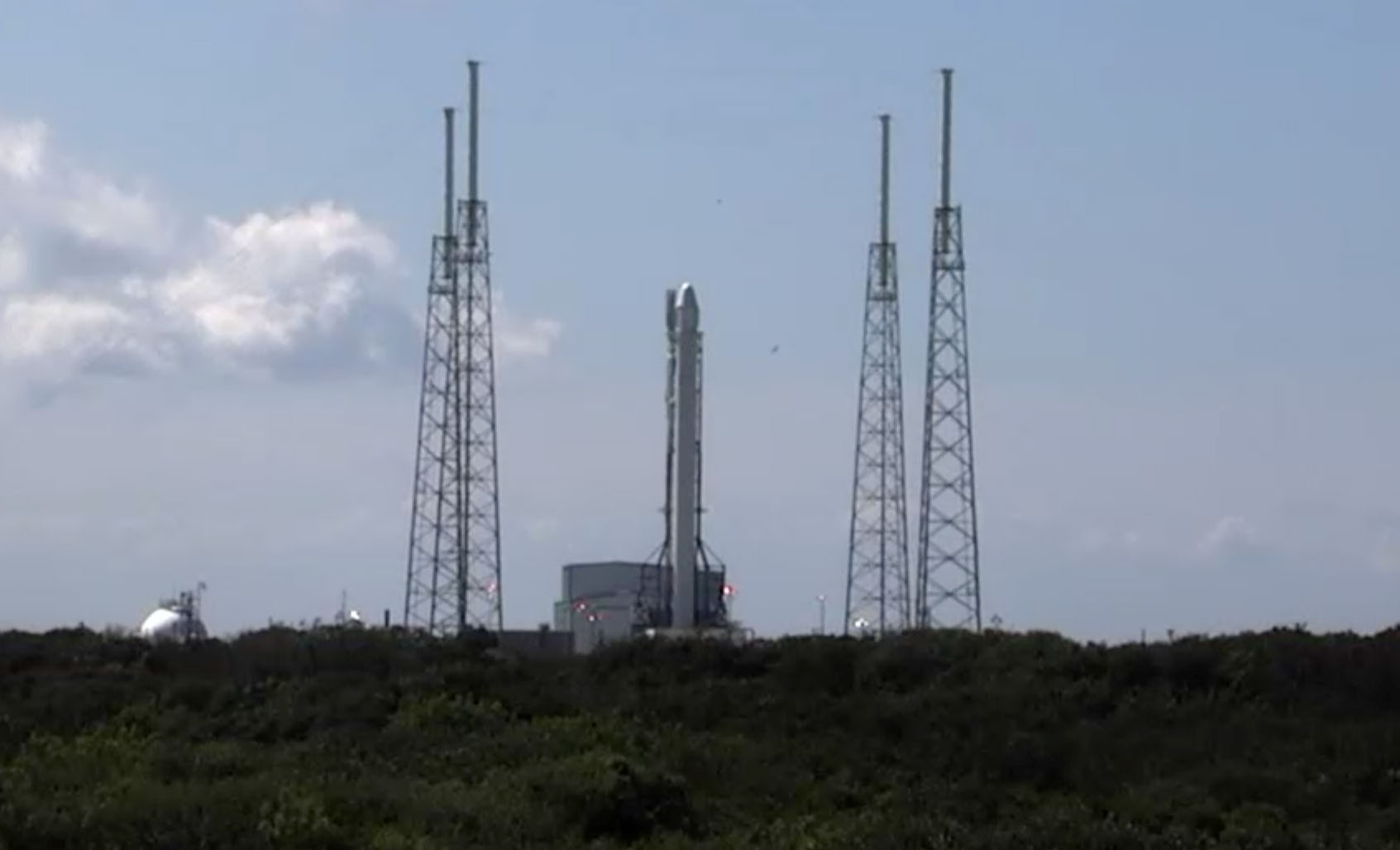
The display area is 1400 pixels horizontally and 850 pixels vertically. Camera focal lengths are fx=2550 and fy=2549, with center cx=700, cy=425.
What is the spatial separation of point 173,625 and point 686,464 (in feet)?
35.3

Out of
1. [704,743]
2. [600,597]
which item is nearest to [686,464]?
[600,597]

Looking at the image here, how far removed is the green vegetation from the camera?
2381cm

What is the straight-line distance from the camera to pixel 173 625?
50125 mm

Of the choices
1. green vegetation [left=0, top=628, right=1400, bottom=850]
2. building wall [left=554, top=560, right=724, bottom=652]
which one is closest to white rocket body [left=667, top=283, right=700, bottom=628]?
building wall [left=554, top=560, right=724, bottom=652]

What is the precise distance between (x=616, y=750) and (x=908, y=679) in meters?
8.87

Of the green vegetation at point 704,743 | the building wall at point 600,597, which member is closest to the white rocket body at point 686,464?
the building wall at point 600,597

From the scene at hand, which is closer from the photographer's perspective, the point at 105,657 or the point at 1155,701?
the point at 1155,701

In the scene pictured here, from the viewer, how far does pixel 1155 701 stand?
113ft

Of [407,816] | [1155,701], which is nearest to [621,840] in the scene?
[407,816]

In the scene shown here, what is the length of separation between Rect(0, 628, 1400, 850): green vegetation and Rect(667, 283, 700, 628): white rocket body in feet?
44.8

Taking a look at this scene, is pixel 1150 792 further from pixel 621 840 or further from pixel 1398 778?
pixel 621 840

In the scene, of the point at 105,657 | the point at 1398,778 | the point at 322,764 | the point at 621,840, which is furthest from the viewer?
the point at 105,657

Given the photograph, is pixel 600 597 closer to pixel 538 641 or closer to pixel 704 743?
pixel 538 641

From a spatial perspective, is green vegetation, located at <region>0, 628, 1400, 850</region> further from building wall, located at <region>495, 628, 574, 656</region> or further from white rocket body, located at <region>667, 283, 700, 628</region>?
white rocket body, located at <region>667, 283, 700, 628</region>
